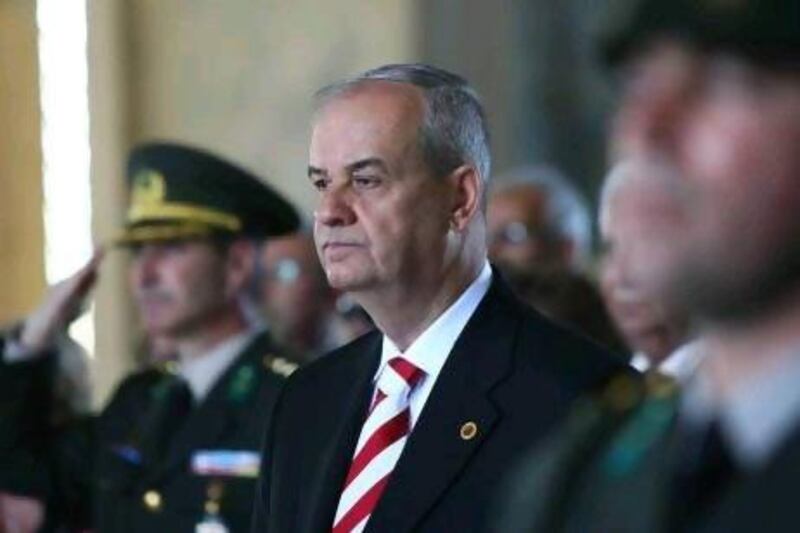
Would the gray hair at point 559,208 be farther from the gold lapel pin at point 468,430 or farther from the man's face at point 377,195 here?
the gold lapel pin at point 468,430

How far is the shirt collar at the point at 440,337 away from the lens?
166 inches

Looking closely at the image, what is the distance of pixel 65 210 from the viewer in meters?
11.1

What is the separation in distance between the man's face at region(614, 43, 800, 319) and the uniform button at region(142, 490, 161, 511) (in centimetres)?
357

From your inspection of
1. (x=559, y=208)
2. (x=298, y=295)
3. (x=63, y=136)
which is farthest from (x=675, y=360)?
(x=63, y=136)

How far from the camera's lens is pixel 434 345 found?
13.9ft

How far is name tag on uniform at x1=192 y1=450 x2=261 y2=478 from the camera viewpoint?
18.3 feet

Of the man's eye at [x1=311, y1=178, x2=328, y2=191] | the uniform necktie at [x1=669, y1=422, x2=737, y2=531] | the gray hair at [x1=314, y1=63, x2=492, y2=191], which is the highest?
the uniform necktie at [x1=669, y1=422, x2=737, y2=531]

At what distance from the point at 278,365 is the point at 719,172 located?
12.0 feet

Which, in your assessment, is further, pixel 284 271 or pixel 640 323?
pixel 284 271

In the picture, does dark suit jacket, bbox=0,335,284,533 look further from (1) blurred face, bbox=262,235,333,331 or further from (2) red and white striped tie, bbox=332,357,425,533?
(1) blurred face, bbox=262,235,333,331

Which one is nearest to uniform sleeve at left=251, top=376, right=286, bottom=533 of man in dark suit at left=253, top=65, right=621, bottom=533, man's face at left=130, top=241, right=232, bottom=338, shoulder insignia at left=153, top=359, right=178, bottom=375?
man in dark suit at left=253, top=65, right=621, bottom=533

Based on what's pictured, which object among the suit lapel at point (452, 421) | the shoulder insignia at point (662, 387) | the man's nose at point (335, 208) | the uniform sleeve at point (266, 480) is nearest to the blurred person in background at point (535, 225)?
the uniform sleeve at point (266, 480)

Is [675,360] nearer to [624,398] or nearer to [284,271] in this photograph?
[624,398]

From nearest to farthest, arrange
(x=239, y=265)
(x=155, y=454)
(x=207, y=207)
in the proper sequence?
(x=155, y=454), (x=239, y=265), (x=207, y=207)
